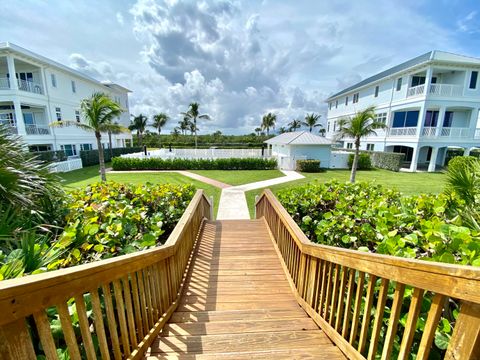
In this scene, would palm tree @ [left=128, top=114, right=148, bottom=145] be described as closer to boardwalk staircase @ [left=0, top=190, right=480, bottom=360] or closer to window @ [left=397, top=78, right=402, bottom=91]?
window @ [left=397, top=78, right=402, bottom=91]

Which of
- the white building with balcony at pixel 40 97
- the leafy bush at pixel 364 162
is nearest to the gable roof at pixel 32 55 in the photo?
the white building with balcony at pixel 40 97

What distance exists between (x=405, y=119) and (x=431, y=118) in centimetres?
174

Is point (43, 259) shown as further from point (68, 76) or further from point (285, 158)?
point (68, 76)

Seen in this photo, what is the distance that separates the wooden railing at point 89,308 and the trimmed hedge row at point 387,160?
20.8 metres

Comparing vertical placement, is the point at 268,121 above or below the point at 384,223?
above

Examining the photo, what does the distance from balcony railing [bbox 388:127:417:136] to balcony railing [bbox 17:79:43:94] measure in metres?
29.6

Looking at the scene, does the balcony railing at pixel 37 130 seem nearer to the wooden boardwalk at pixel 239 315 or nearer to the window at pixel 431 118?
the wooden boardwalk at pixel 239 315

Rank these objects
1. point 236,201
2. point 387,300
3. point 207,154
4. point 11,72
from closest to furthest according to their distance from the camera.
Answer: point 387,300 → point 236,201 → point 11,72 → point 207,154

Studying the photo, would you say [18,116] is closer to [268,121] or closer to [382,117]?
[382,117]

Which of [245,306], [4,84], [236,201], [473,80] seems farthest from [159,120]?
[245,306]

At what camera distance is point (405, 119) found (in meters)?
19.7

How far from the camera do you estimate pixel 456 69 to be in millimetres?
16609

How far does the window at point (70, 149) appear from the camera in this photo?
20.6m

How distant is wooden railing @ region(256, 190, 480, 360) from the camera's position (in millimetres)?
1023
